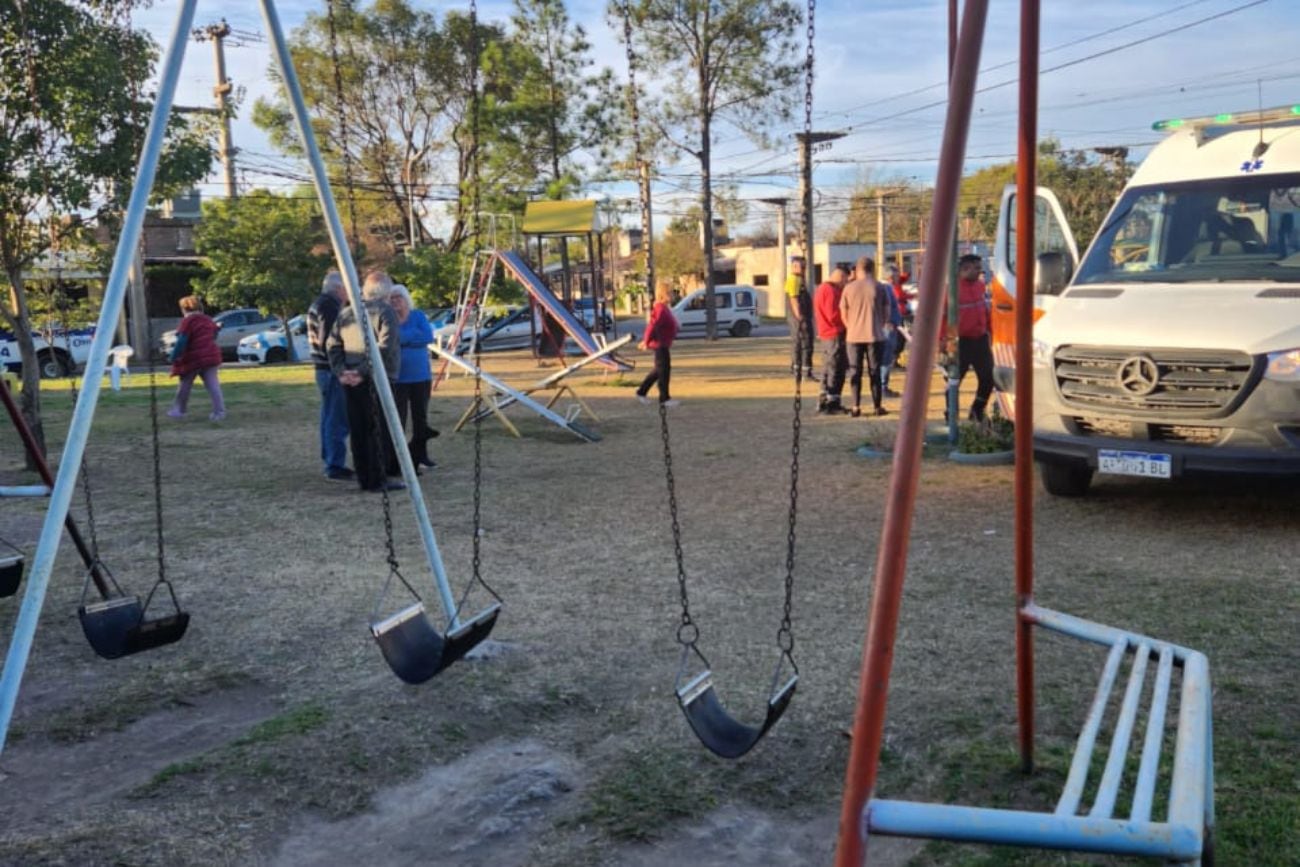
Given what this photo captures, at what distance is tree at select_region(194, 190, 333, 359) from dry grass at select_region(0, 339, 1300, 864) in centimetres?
2213

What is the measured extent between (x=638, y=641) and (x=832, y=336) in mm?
8000

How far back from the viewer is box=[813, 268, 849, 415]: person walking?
41.1ft

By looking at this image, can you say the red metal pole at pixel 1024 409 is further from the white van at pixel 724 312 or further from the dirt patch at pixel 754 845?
the white van at pixel 724 312

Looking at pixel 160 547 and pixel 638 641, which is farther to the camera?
pixel 638 641

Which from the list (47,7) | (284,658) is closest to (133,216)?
(284,658)

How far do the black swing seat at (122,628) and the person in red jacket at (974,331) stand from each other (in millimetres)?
8892

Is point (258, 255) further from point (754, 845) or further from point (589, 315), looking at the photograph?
point (754, 845)

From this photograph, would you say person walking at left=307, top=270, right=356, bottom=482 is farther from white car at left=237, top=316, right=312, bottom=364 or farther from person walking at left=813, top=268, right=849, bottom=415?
white car at left=237, top=316, right=312, bottom=364

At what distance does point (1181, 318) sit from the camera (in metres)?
6.64

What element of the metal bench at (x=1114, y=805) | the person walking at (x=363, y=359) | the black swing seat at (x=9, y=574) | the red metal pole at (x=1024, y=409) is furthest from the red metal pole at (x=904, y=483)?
the person walking at (x=363, y=359)

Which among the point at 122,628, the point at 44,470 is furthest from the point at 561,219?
the point at 122,628

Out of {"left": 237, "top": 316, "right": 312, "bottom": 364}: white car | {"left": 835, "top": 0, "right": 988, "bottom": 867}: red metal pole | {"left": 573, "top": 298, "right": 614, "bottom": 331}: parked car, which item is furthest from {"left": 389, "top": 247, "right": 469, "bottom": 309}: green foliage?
{"left": 835, "top": 0, "right": 988, "bottom": 867}: red metal pole

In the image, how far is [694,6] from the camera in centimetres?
3070

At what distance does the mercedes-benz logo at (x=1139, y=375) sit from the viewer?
662 cm
